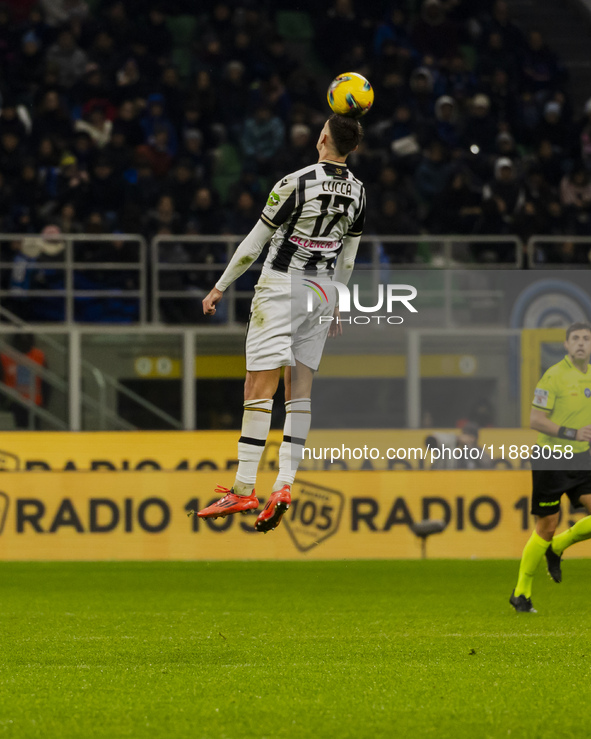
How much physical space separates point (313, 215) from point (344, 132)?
0.41m

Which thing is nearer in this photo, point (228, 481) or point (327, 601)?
point (327, 601)

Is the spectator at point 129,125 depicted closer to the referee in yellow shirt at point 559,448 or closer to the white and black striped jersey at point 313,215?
the referee in yellow shirt at point 559,448

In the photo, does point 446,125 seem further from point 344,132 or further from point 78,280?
point 344,132

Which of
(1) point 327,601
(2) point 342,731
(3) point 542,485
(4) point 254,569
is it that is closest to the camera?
(2) point 342,731

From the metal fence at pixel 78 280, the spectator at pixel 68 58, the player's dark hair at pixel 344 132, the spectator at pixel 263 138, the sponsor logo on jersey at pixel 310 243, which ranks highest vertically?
the spectator at pixel 68 58

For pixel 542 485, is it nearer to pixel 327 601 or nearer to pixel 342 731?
pixel 327 601

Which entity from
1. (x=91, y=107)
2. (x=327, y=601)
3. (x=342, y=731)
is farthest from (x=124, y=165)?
(x=342, y=731)

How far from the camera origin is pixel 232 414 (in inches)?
574

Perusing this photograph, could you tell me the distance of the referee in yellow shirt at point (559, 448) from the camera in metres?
8.12

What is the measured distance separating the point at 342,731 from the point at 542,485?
392cm

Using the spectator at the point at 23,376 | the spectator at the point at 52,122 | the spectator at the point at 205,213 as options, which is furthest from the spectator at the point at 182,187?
the spectator at the point at 23,376

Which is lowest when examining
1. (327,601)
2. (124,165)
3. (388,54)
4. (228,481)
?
A: (327,601)

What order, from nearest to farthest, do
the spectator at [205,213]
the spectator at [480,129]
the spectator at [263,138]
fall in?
the spectator at [205,213]
the spectator at [263,138]
the spectator at [480,129]

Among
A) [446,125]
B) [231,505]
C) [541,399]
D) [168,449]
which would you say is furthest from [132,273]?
[231,505]
